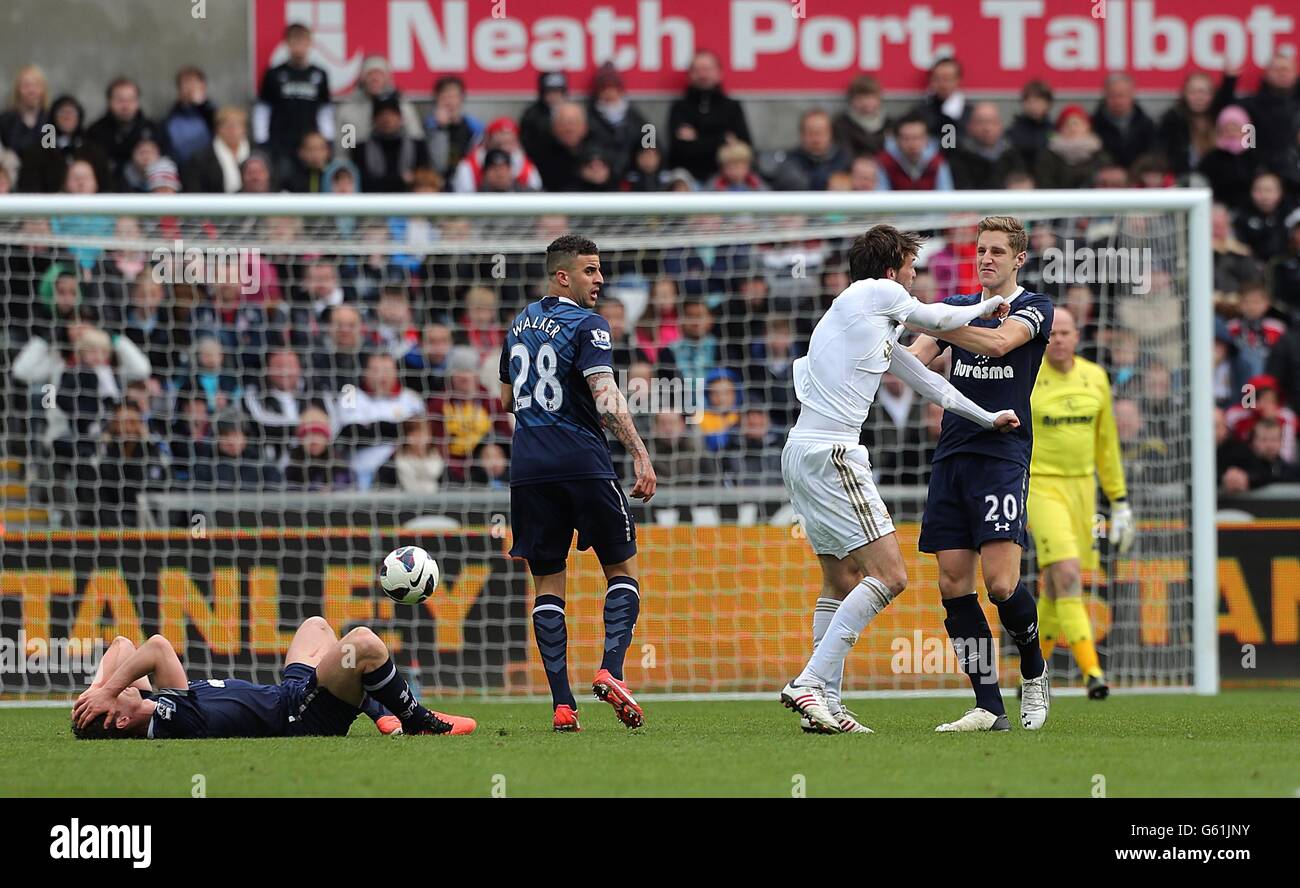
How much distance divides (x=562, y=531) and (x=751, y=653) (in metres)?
3.87

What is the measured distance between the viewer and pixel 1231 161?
616 inches

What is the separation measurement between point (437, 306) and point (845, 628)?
19.1ft

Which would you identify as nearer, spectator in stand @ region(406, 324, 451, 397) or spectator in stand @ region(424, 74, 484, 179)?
spectator in stand @ region(406, 324, 451, 397)

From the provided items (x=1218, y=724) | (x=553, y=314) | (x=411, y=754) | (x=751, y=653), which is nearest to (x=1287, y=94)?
(x=751, y=653)

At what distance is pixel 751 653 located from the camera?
1185 cm

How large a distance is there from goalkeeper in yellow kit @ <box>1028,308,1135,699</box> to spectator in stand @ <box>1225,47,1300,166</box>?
20.5 feet

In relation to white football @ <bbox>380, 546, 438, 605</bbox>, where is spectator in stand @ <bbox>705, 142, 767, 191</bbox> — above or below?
above

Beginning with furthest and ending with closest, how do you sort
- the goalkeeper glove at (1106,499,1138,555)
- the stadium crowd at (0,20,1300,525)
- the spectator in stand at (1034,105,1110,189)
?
the spectator in stand at (1034,105,1110,189)
the stadium crowd at (0,20,1300,525)
the goalkeeper glove at (1106,499,1138,555)

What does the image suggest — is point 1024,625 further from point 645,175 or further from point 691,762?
point 645,175

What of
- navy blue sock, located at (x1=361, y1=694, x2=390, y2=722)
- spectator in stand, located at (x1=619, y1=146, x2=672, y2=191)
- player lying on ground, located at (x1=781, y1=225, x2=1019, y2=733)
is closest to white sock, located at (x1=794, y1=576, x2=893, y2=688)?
player lying on ground, located at (x1=781, y1=225, x2=1019, y2=733)

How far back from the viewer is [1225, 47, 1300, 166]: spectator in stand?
1580 cm

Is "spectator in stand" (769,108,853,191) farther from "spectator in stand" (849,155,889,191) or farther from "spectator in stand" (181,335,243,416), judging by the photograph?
"spectator in stand" (181,335,243,416)

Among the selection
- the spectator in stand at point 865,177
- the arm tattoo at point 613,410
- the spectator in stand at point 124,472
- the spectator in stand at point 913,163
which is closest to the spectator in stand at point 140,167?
the spectator in stand at point 124,472

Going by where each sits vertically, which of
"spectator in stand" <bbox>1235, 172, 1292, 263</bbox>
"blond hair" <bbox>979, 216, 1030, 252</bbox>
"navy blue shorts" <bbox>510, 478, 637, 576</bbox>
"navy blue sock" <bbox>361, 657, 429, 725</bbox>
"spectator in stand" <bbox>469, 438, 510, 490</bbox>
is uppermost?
"spectator in stand" <bbox>1235, 172, 1292, 263</bbox>
